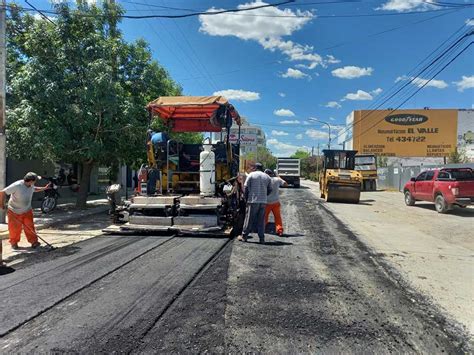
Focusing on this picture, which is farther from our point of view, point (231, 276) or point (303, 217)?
point (303, 217)

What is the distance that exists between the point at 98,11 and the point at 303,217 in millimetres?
10036

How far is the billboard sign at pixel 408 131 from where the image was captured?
57906mm

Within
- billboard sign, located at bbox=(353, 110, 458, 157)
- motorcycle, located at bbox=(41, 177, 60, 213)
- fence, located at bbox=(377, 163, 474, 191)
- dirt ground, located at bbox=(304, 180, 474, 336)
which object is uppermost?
billboard sign, located at bbox=(353, 110, 458, 157)

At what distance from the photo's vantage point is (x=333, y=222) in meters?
12.9

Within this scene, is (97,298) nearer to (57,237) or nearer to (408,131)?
(57,237)

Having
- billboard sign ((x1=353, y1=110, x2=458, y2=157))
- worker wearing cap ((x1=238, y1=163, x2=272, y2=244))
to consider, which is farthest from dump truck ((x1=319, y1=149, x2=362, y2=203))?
billboard sign ((x1=353, y1=110, x2=458, y2=157))

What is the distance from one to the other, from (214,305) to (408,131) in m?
59.2

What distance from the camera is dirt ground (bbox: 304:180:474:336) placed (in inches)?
222

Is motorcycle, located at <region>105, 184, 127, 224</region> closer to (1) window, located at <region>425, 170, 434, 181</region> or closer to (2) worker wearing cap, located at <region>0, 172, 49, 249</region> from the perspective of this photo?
(2) worker wearing cap, located at <region>0, 172, 49, 249</region>

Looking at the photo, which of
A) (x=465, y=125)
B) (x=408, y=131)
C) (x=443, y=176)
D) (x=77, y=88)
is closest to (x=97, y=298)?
(x=77, y=88)

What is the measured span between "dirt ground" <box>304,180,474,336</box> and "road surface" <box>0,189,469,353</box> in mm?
370

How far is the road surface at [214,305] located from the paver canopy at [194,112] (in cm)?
388

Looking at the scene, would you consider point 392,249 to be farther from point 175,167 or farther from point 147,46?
point 147,46

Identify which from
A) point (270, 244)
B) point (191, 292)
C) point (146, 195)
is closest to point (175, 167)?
point (146, 195)
